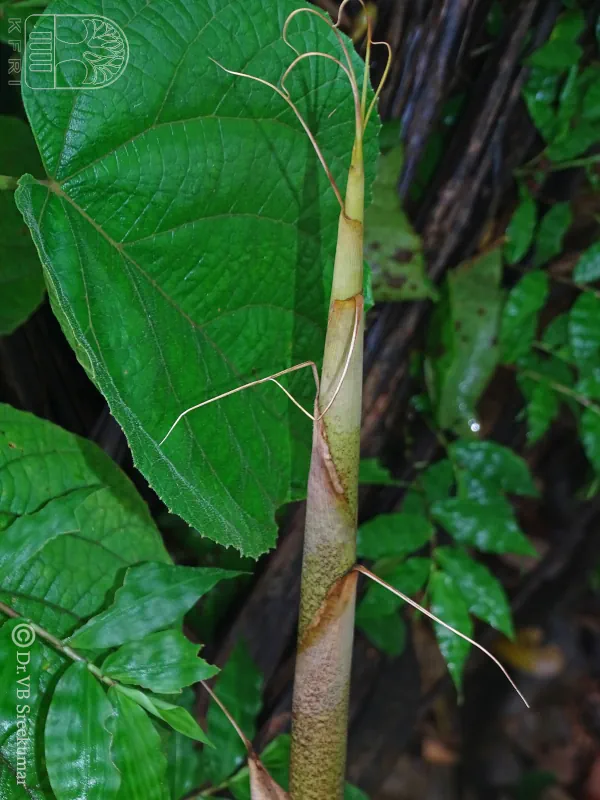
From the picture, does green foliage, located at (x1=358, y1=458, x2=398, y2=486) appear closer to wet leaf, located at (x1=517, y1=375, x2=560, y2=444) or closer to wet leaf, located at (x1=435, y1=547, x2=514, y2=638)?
wet leaf, located at (x1=435, y1=547, x2=514, y2=638)

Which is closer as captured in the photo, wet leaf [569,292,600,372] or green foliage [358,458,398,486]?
green foliage [358,458,398,486]

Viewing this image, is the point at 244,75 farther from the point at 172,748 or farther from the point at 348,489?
the point at 172,748

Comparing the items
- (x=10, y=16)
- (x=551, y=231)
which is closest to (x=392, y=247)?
(x=551, y=231)

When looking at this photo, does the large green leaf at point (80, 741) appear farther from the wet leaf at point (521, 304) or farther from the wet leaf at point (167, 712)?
the wet leaf at point (521, 304)

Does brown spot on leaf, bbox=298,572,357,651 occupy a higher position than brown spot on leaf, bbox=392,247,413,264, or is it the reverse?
brown spot on leaf, bbox=392,247,413,264

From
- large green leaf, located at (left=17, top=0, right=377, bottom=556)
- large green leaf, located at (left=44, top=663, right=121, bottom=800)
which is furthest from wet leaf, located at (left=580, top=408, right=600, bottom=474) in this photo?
large green leaf, located at (left=44, top=663, right=121, bottom=800)

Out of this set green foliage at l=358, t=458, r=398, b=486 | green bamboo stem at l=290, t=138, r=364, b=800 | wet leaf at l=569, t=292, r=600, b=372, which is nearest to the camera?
green bamboo stem at l=290, t=138, r=364, b=800

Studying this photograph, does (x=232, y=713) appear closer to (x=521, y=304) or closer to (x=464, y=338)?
(x=464, y=338)
